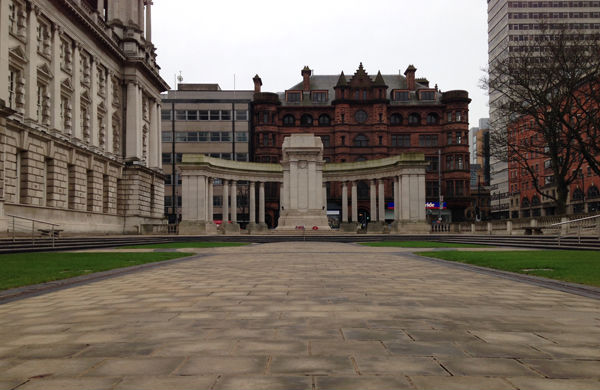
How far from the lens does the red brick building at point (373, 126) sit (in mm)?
81750

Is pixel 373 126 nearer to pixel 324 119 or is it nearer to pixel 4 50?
pixel 324 119

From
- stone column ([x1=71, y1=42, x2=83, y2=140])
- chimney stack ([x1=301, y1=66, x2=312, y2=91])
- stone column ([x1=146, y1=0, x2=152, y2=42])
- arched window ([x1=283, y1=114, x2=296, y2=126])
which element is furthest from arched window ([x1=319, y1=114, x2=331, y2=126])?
stone column ([x1=71, y1=42, x2=83, y2=140])

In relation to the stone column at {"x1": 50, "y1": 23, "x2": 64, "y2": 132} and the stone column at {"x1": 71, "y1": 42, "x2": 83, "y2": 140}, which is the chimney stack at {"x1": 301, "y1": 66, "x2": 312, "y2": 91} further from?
the stone column at {"x1": 50, "y1": 23, "x2": 64, "y2": 132}

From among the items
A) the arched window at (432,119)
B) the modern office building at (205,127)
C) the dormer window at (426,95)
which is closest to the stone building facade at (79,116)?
the modern office building at (205,127)

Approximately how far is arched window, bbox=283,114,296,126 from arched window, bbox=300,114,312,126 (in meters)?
1.45

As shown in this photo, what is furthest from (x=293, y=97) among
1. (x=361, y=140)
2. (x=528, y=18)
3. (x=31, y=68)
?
(x=528, y=18)

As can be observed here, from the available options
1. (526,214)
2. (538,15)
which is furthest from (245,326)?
(538,15)

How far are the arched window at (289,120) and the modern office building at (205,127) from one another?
6.67 m

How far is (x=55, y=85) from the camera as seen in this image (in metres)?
40.3

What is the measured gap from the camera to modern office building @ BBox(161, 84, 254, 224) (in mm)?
85062

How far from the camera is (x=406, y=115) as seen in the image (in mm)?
84875

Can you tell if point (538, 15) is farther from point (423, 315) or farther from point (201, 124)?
point (423, 315)

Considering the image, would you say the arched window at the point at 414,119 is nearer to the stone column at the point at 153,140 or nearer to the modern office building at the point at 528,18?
the modern office building at the point at 528,18

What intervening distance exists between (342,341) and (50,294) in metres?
7.03
